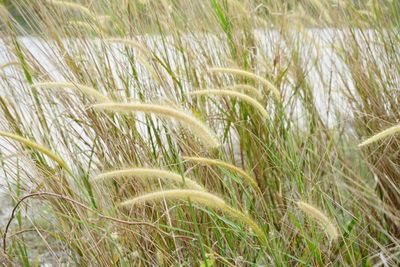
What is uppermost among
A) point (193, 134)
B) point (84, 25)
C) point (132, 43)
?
point (84, 25)

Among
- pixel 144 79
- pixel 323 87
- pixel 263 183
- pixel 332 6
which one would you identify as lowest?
pixel 263 183

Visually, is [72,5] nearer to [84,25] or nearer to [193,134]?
[84,25]

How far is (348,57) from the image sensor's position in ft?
7.15

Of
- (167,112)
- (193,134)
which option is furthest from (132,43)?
(167,112)

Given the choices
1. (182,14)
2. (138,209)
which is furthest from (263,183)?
(182,14)

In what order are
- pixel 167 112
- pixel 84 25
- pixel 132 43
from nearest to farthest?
pixel 167 112, pixel 132 43, pixel 84 25

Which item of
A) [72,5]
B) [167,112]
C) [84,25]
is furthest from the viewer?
[84,25]

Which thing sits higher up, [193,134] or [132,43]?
[132,43]

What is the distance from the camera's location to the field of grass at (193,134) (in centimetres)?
157

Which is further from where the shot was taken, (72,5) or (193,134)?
(72,5)

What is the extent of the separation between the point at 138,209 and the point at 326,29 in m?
1.25

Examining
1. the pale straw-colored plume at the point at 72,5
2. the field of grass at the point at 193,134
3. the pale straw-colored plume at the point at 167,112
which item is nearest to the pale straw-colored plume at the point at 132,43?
the field of grass at the point at 193,134

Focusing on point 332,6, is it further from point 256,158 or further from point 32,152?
point 32,152

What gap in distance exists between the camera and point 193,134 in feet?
5.59
